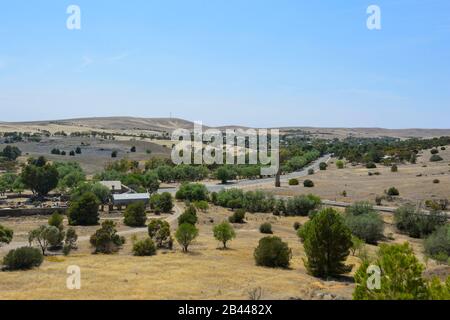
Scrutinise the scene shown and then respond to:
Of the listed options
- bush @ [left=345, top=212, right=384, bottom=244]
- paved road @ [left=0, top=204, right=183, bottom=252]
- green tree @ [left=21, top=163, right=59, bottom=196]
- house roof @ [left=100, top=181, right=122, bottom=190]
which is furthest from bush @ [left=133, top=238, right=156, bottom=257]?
green tree @ [left=21, top=163, right=59, bottom=196]

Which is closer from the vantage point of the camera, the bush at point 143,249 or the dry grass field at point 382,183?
the bush at point 143,249

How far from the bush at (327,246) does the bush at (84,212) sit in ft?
89.3

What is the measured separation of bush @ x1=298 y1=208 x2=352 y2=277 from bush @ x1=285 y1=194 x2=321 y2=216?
29201 millimetres

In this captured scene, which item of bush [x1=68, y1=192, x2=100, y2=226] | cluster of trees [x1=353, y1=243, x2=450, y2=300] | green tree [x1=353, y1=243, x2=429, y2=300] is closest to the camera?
cluster of trees [x1=353, y1=243, x2=450, y2=300]

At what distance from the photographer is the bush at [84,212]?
5062cm

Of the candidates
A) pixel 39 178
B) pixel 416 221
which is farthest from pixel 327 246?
pixel 39 178

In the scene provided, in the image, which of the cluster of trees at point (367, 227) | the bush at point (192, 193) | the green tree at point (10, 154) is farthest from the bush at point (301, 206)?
the green tree at point (10, 154)

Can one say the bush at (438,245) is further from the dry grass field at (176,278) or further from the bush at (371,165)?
the bush at (371,165)

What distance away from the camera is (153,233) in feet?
139

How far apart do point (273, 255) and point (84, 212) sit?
25133 mm

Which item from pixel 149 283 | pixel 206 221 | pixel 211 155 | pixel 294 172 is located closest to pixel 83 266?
pixel 149 283

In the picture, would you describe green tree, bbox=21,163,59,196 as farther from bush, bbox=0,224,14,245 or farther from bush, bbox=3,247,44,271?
bush, bbox=3,247,44,271

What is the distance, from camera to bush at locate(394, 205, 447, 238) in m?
50.7
